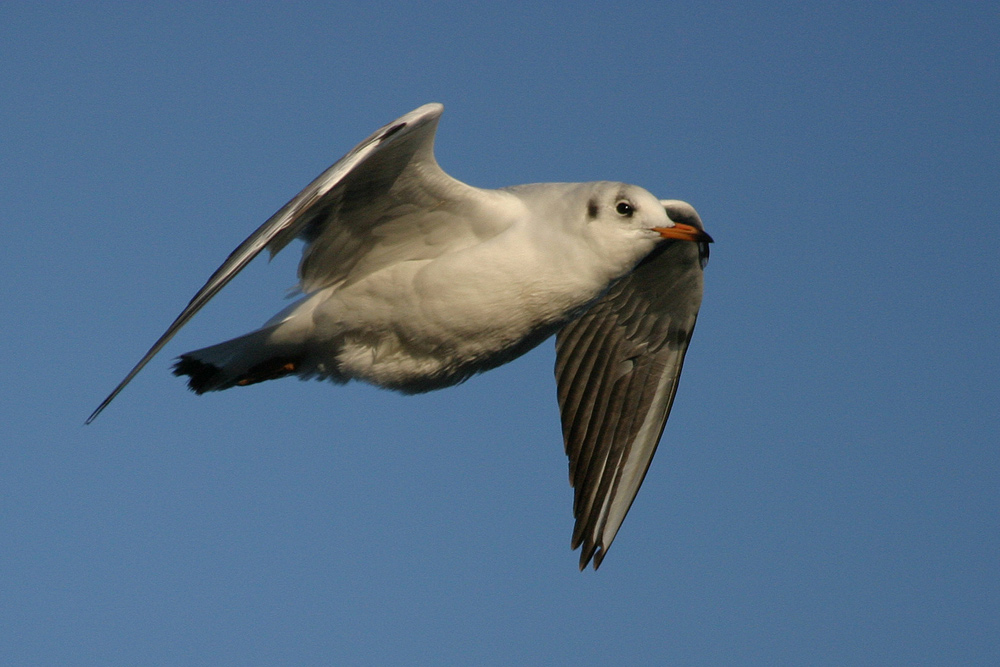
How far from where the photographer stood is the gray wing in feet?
31.7

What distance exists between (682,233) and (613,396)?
8.69ft

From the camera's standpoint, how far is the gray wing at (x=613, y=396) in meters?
9.67

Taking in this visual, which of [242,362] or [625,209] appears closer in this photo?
[625,209]

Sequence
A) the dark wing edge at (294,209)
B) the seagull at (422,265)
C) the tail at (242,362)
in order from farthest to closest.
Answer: the tail at (242,362) < the seagull at (422,265) < the dark wing edge at (294,209)

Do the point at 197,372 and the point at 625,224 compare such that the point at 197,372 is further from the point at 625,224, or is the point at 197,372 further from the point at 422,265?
the point at 625,224

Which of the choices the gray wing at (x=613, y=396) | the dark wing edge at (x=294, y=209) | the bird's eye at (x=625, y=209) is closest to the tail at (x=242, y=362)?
the dark wing edge at (x=294, y=209)

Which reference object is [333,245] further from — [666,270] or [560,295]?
[666,270]

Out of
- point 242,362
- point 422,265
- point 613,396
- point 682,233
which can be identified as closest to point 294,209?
point 422,265

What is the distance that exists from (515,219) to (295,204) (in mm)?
1384

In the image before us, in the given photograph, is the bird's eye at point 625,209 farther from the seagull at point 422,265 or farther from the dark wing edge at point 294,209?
the dark wing edge at point 294,209

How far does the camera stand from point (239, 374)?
8.29 metres

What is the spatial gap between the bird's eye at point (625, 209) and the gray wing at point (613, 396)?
7.19 feet

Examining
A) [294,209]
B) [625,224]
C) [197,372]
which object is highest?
[625,224]

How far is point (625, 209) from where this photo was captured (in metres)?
7.41
